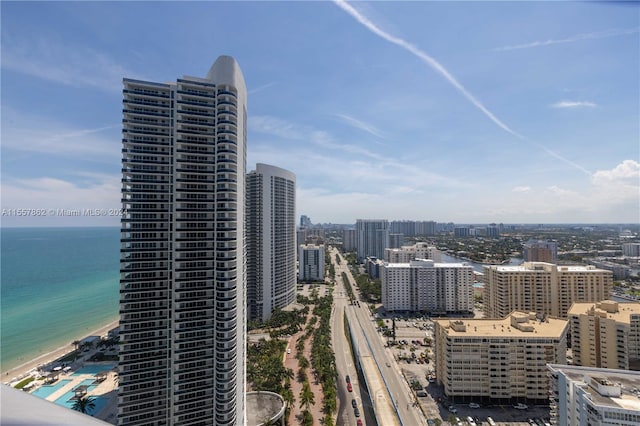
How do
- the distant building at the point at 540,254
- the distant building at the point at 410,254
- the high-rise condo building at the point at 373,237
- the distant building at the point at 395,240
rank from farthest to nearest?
the distant building at the point at 395,240 → the high-rise condo building at the point at 373,237 → the distant building at the point at 540,254 → the distant building at the point at 410,254

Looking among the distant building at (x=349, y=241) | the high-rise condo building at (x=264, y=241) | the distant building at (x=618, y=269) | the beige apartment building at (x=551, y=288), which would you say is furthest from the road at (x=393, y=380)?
the distant building at (x=349, y=241)

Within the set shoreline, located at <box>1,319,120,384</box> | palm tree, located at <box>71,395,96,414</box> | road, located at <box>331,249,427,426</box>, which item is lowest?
shoreline, located at <box>1,319,120,384</box>

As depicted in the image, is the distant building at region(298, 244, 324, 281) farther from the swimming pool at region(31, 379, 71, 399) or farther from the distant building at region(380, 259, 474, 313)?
the swimming pool at region(31, 379, 71, 399)

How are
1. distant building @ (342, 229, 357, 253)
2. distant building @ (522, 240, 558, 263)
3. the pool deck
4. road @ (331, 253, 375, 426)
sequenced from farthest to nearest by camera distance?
distant building @ (342, 229, 357, 253) < distant building @ (522, 240, 558, 263) < the pool deck < road @ (331, 253, 375, 426)

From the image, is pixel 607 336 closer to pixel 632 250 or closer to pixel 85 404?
pixel 85 404

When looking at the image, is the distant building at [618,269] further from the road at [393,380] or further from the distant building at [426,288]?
the road at [393,380]

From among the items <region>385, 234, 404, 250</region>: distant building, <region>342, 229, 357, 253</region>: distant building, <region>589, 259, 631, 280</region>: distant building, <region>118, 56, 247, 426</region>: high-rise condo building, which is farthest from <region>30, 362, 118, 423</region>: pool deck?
<region>342, 229, 357, 253</region>: distant building

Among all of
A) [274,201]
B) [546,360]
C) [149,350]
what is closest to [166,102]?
[149,350]
